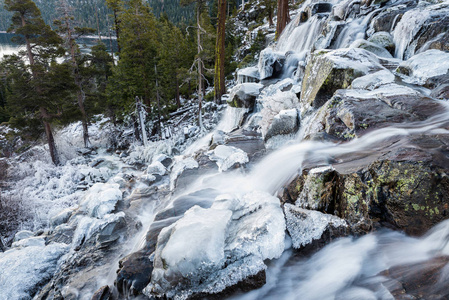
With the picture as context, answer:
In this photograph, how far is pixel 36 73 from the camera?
1409 cm

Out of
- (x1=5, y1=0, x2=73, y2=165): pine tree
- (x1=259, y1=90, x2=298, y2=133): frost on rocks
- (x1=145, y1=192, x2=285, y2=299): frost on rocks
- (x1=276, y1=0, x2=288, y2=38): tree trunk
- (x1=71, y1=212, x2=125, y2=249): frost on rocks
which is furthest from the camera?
(x1=276, y1=0, x2=288, y2=38): tree trunk

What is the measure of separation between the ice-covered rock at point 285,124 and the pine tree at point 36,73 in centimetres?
1486

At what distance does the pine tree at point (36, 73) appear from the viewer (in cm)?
1389

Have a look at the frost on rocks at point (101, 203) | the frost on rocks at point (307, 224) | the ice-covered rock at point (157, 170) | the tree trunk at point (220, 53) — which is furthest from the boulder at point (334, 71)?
the tree trunk at point (220, 53)

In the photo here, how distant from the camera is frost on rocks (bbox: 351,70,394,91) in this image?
19.0 feet

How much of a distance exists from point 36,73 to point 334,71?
1637 centimetres

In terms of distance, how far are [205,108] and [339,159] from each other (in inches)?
566

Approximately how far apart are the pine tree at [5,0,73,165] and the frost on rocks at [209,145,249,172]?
43.2ft

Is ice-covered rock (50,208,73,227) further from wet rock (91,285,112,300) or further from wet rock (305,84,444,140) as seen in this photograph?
wet rock (305,84,444,140)

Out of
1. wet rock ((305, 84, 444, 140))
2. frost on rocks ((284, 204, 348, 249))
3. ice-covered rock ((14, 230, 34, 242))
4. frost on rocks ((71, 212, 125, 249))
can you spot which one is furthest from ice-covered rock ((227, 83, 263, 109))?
ice-covered rock ((14, 230, 34, 242))

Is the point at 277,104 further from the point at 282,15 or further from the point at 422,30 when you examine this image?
the point at 282,15

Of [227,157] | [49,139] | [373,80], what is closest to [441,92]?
[373,80]

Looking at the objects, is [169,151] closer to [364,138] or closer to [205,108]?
[205,108]

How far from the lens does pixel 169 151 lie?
1411 centimetres
